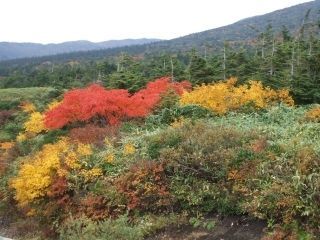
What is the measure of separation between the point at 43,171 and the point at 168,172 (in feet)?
19.1

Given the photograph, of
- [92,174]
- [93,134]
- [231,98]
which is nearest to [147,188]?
[92,174]

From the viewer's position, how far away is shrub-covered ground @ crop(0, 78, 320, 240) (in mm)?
15172

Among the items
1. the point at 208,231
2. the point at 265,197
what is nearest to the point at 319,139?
the point at 265,197

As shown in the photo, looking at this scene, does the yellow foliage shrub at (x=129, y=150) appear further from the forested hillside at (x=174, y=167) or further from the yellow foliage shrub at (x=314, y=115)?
the yellow foliage shrub at (x=314, y=115)

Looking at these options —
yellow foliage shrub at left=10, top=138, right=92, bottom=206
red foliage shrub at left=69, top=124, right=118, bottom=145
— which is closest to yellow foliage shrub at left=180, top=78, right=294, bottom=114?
red foliage shrub at left=69, top=124, right=118, bottom=145

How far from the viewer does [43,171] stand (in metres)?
21.0

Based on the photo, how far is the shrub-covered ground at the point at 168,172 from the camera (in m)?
15.2

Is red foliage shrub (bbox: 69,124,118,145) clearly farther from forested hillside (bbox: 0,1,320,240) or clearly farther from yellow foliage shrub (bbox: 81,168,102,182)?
yellow foliage shrub (bbox: 81,168,102,182)

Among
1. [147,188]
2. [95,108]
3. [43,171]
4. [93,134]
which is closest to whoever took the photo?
[147,188]

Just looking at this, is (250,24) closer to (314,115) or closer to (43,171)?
(314,115)

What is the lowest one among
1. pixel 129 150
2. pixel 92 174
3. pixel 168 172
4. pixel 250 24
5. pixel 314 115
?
pixel 250 24

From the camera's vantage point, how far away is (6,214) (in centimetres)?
2558

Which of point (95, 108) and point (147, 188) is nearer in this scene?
point (147, 188)

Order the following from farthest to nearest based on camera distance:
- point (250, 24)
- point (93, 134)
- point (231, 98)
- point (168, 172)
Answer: point (250, 24) → point (231, 98) → point (93, 134) → point (168, 172)
